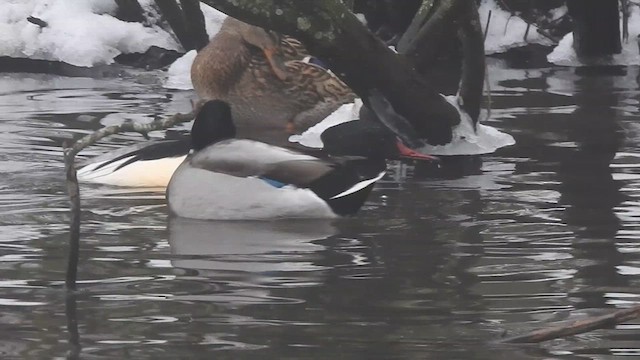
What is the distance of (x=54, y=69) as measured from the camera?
13836 mm

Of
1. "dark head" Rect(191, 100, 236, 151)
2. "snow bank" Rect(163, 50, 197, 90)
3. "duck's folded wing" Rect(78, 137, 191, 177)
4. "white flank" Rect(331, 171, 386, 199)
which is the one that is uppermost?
"dark head" Rect(191, 100, 236, 151)

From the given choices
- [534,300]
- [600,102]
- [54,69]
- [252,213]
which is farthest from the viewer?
[54,69]

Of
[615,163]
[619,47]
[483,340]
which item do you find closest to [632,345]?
[483,340]

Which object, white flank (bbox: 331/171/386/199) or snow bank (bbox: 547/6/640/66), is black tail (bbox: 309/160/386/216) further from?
snow bank (bbox: 547/6/640/66)

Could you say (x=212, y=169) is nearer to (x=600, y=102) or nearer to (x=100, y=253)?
(x=100, y=253)

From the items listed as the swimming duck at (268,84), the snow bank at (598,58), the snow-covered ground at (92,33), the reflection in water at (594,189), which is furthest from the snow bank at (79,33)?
the reflection in water at (594,189)

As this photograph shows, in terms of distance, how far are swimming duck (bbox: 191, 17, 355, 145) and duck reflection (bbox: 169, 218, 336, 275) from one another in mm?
3316

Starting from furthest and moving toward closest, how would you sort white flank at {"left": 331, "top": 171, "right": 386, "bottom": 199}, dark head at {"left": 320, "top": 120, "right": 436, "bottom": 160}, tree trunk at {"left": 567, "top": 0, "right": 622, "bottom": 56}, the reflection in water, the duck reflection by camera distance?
tree trunk at {"left": 567, "top": 0, "right": 622, "bottom": 56}, dark head at {"left": 320, "top": 120, "right": 436, "bottom": 160}, white flank at {"left": 331, "top": 171, "right": 386, "bottom": 199}, the duck reflection, the reflection in water

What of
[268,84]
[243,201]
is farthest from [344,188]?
[268,84]

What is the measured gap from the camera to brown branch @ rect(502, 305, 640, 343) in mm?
4410

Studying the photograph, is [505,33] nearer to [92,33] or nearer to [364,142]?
[92,33]

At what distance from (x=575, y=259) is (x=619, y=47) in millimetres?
8524

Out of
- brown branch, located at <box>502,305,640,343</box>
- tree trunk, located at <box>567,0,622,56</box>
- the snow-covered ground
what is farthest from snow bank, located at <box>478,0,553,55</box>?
brown branch, located at <box>502,305,640,343</box>

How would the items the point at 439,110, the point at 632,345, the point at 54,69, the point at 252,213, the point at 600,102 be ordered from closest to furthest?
the point at 632,345 < the point at 252,213 < the point at 439,110 < the point at 600,102 < the point at 54,69
